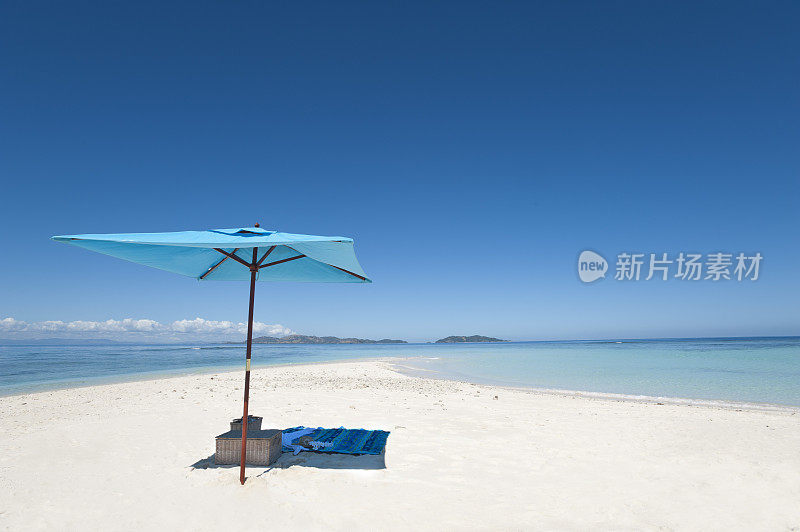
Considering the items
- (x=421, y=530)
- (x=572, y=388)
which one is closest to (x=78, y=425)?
(x=421, y=530)

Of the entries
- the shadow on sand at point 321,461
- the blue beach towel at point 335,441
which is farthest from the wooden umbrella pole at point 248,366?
the blue beach towel at point 335,441

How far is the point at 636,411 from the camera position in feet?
32.2

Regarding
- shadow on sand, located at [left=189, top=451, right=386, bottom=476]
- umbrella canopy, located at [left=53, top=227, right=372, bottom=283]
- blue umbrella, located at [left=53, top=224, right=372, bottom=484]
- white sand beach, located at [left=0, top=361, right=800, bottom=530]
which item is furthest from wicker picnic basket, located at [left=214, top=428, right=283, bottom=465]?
umbrella canopy, located at [left=53, top=227, right=372, bottom=283]

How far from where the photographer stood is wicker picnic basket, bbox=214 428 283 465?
498 cm

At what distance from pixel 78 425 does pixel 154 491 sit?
4.55 m

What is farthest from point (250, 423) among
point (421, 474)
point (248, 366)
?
point (421, 474)

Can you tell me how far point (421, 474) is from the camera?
16.4 feet

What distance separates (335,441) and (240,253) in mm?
3146

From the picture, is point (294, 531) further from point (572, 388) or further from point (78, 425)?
point (572, 388)

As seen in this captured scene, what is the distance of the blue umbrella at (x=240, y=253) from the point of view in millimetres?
3982

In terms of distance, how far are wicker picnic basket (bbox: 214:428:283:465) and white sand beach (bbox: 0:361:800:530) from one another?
0.61 feet

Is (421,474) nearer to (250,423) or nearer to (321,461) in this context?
(321,461)

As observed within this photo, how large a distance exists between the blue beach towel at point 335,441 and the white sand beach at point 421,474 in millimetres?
184

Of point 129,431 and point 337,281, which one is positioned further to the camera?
point 129,431
